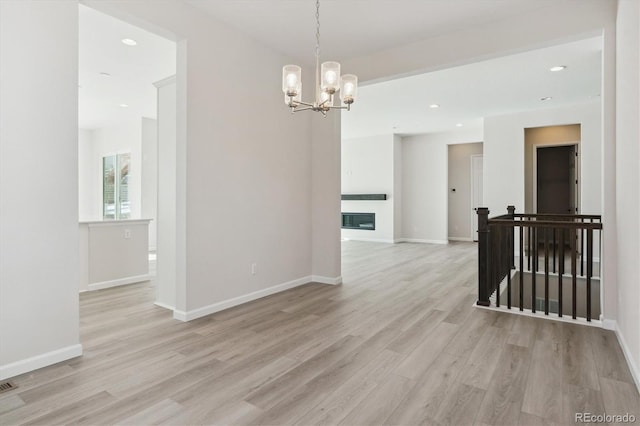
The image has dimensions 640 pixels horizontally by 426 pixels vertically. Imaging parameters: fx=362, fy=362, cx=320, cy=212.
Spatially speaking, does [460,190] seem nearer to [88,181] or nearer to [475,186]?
[475,186]

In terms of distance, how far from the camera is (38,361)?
7.74ft

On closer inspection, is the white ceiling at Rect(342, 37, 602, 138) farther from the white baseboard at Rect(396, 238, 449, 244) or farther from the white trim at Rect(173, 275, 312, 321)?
the white trim at Rect(173, 275, 312, 321)

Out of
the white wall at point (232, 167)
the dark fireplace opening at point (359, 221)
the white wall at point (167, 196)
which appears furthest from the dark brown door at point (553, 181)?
the white wall at point (167, 196)

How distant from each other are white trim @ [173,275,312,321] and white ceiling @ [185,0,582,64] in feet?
9.28

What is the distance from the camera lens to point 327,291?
446 cm

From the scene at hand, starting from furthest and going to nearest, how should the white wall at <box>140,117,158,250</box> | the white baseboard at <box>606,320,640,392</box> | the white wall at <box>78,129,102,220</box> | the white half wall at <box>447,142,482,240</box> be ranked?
the white half wall at <box>447,142,482,240</box>
the white wall at <box>78,129,102,220</box>
the white wall at <box>140,117,158,250</box>
the white baseboard at <box>606,320,640,392</box>

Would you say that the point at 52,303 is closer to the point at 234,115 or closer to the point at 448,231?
the point at 234,115

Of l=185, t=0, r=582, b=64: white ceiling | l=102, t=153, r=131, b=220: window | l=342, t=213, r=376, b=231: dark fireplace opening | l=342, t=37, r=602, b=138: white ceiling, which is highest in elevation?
l=342, t=37, r=602, b=138: white ceiling

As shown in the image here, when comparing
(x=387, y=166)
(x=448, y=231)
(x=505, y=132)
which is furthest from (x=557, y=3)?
(x=448, y=231)

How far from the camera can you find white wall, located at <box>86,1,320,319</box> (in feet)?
11.0

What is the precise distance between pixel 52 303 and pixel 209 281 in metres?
1.34

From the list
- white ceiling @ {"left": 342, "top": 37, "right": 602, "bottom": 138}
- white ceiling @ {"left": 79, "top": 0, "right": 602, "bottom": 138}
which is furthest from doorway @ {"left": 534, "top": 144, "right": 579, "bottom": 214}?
white ceiling @ {"left": 79, "top": 0, "right": 602, "bottom": 138}

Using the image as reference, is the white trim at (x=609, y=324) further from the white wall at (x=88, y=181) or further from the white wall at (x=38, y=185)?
the white wall at (x=88, y=181)

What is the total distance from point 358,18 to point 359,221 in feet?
23.6
